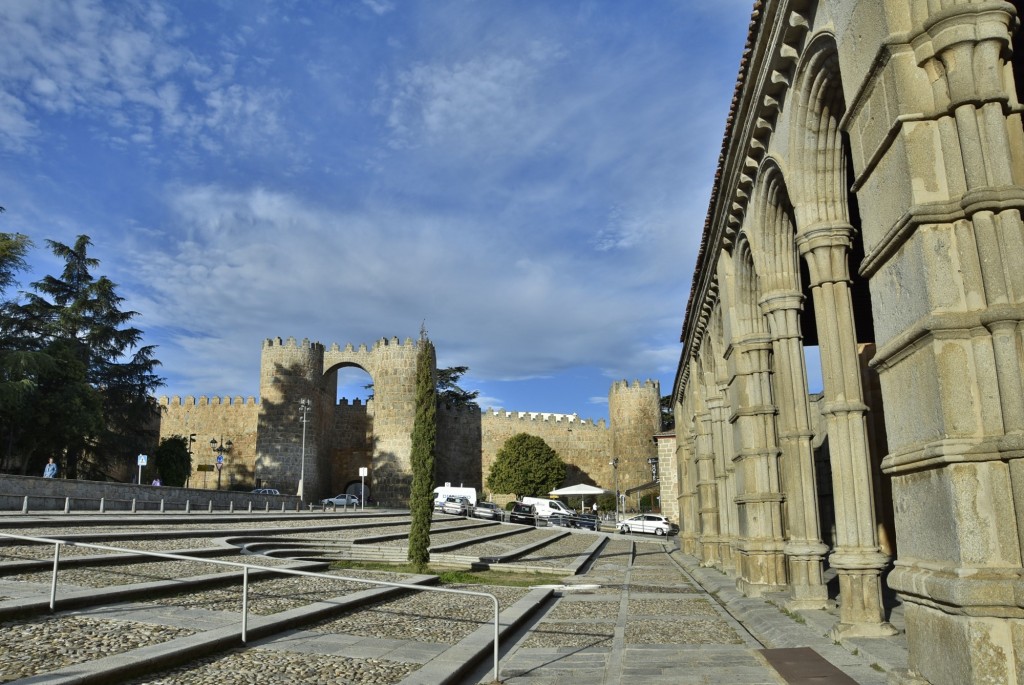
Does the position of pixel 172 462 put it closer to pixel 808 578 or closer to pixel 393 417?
pixel 393 417

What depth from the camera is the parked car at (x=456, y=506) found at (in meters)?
37.0

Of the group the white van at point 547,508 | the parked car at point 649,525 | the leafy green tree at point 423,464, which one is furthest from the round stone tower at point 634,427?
the leafy green tree at point 423,464

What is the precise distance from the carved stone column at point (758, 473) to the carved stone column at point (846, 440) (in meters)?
3.09

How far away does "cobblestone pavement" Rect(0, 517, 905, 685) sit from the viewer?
5629 mm

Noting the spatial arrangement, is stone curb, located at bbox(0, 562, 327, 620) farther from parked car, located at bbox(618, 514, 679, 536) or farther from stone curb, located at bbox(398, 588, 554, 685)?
parked car, located at bbox(618, 514, 679, 536)

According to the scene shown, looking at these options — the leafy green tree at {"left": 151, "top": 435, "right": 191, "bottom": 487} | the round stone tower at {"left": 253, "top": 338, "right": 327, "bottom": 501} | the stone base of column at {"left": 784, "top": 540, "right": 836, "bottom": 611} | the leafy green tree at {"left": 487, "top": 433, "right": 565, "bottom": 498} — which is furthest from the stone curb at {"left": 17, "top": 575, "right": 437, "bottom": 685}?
the leafy green tree at {"left": 487, "top": 433, "right": 565, "bottom": 498}

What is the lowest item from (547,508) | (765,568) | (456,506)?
(765,568)

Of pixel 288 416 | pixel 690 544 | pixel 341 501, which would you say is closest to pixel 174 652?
pixel 690 544

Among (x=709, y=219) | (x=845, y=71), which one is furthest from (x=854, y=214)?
(x=845, y=71)

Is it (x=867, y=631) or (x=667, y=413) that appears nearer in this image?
(x=867, y=631)

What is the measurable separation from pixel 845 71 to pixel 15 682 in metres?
6.76

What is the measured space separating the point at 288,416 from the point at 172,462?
7.63 m

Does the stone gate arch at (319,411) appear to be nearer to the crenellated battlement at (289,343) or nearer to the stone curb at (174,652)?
the crenellated battlement at (289,343)

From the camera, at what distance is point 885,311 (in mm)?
5051
